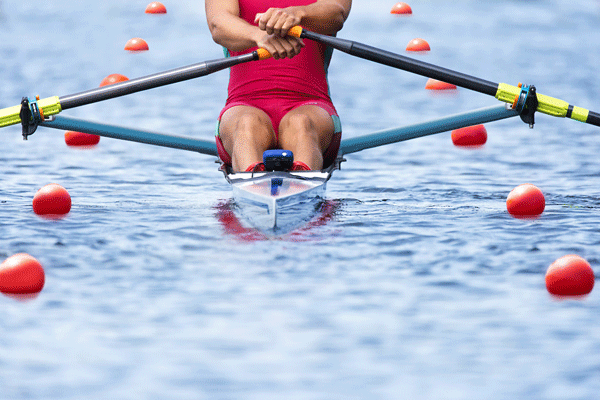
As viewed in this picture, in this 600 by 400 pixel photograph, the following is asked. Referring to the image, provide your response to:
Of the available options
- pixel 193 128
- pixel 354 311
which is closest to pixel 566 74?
pixel 193 128

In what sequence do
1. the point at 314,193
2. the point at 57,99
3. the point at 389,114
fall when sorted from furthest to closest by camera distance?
the point at 389,114
the point at 57,99
the point at 314,193

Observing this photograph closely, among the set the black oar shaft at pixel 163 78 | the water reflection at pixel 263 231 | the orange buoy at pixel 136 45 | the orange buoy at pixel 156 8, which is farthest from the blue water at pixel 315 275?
the orange buoy at pixel 156 8

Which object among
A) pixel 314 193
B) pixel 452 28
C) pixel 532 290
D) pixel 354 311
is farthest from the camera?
pixel 452 28

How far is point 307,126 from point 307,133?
0.15ft

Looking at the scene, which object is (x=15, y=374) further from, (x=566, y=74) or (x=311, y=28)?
(x=566, y=74)

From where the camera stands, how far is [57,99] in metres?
6.36

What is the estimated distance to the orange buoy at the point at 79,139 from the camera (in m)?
8.89

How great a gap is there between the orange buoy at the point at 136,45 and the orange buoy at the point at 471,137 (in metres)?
6.29

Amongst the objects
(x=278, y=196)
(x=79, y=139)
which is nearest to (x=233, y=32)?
(x=278, y=196)

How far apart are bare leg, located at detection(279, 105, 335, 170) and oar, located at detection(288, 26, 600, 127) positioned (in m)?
0.43

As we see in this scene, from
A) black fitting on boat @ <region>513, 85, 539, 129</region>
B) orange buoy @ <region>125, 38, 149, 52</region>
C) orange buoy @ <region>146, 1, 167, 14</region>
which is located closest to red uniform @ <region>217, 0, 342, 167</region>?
black fitting on boat @ <region>513, 85, 539, 129</region>

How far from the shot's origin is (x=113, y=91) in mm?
6270

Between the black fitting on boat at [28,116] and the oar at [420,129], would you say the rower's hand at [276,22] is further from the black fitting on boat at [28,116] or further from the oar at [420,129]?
the black fitting on boat at [28,116]

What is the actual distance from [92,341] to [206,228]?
73.9 inches
